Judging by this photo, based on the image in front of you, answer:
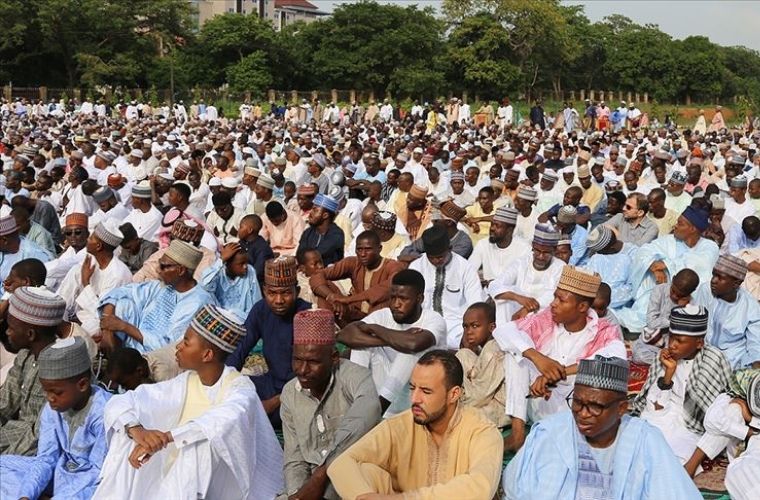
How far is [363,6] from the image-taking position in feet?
162

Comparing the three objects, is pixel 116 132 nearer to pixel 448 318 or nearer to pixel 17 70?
pixel 448 318

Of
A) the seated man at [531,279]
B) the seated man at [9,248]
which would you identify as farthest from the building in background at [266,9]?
the seated man at [531,279]

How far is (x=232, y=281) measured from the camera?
6.76m

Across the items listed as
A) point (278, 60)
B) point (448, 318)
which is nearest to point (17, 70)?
point (278, 60)

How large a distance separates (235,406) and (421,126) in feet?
74.6

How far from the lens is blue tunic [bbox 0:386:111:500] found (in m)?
4.14

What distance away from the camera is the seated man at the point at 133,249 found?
7.47 meters

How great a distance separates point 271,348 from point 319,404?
41.7 inches

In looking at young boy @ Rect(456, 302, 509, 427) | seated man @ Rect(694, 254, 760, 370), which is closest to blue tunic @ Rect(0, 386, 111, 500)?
young boy @ Rect(456, 302, 509, 427)

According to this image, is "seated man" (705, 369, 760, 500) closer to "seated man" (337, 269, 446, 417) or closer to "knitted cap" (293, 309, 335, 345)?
"seated man" (337, 269, 446, 417)

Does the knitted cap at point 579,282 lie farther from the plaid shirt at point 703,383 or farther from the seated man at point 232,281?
the seated man at point 232,281

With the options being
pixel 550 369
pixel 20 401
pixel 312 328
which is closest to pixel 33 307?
pixel 20 401

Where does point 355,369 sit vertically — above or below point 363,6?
below

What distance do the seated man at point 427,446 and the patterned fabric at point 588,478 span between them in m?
0.31
